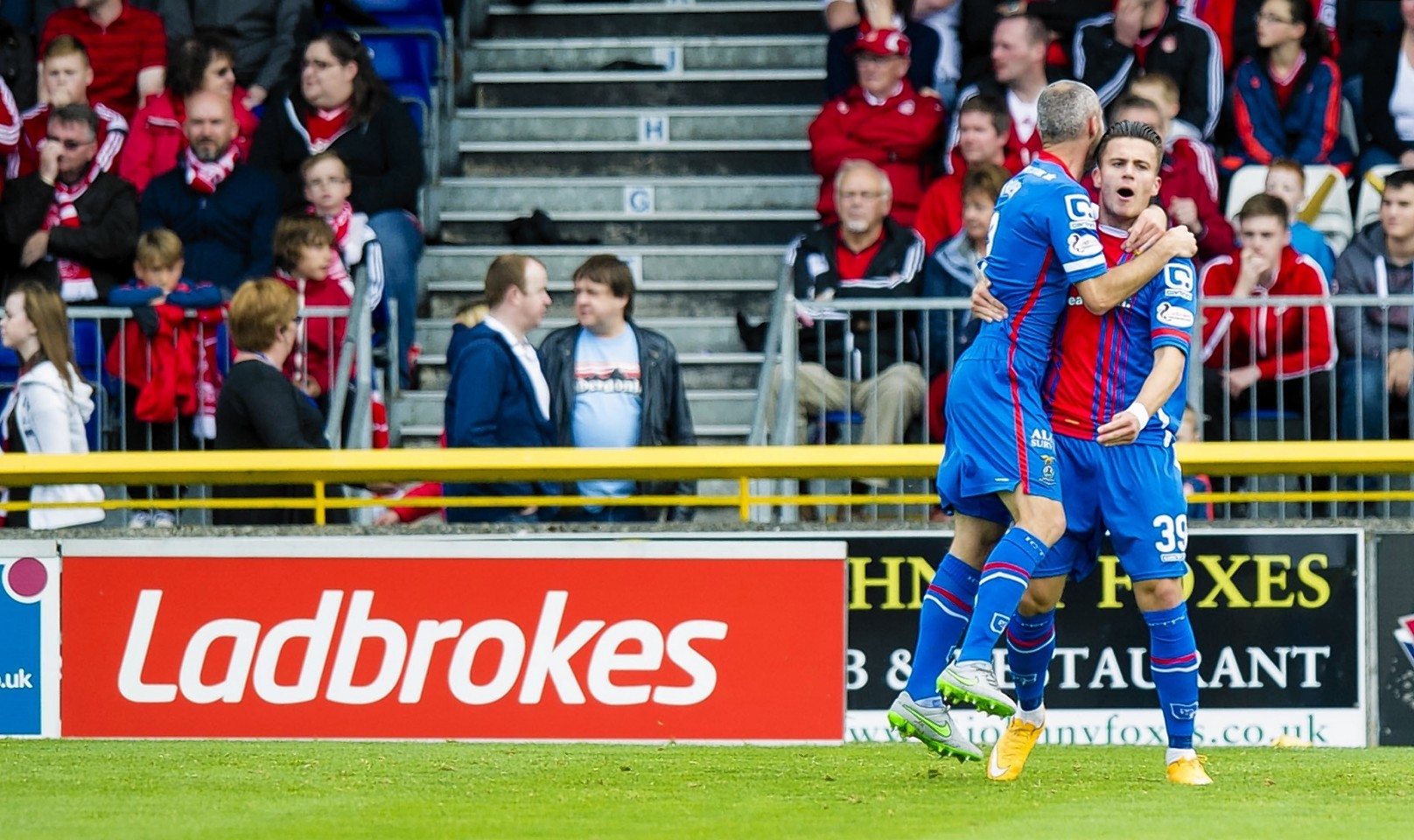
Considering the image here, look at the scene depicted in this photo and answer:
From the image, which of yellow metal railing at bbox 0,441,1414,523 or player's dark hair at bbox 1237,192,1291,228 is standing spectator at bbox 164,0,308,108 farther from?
player's dark hair at bbox 1237,192,1291,228

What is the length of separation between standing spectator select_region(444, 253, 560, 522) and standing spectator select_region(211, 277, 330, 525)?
690 mm

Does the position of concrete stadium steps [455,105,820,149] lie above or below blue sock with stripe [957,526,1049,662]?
above

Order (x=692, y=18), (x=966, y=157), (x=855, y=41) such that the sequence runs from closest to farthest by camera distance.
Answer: (x=966, y=157), (x=855, y=41), (x=692, y=18)

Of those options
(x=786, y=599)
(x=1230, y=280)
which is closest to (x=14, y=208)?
(x=786, y=599)

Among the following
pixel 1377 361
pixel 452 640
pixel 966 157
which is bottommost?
pixel 452 640

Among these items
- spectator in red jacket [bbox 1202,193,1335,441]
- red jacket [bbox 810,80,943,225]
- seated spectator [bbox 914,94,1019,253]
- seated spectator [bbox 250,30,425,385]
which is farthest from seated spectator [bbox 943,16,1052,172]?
seated spectator [bbox 250,30,425,385]

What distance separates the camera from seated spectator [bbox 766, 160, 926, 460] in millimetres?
10391

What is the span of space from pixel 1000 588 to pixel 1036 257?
1054mm

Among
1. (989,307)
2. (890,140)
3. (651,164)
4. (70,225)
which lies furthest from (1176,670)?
(651,164)

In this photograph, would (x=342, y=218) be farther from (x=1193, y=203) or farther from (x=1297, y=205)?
(x=1297, y=205)

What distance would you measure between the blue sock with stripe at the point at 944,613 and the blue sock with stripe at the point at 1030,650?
178 millimetres

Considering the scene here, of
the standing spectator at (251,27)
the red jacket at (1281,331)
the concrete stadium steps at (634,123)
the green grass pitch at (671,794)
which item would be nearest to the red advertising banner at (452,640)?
the green grass pitch at (671,794)

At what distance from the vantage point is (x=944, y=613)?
695 centimetres

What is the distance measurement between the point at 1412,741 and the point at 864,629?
2284 millimetres
